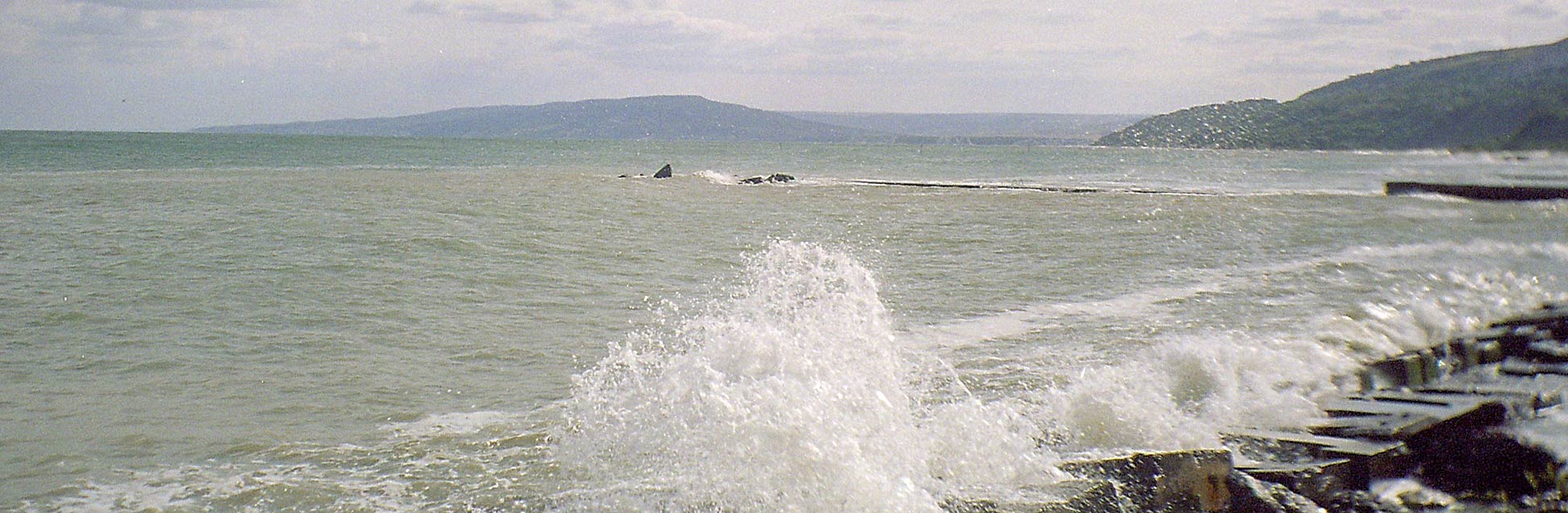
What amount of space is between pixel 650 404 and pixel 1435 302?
1000 cm

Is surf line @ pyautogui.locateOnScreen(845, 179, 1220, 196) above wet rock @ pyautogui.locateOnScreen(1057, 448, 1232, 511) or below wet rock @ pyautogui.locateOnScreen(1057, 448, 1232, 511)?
below

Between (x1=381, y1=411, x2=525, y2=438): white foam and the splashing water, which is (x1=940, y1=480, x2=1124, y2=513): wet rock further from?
(x1=381, y1=411, x2=525, y2=438): white foam

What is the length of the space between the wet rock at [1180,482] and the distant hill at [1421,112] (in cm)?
1567

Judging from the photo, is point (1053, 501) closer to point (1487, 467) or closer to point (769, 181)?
point (1487, 467)

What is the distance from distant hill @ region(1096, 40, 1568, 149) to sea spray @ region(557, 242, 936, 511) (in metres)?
15.0

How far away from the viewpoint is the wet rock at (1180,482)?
185 inches

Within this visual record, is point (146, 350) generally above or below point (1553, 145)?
below

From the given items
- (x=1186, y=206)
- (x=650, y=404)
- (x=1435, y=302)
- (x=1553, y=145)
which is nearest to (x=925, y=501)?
(x=650, y=404)

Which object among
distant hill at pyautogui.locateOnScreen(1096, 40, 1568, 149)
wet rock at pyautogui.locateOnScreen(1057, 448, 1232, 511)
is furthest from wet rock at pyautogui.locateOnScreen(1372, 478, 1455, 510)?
distant hill at pyautogui.locateOnScreen(1096, 40, 1568, 149)

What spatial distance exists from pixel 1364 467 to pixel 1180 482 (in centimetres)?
110

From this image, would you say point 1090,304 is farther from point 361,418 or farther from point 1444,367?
point 361,418

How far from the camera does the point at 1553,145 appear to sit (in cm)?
1745

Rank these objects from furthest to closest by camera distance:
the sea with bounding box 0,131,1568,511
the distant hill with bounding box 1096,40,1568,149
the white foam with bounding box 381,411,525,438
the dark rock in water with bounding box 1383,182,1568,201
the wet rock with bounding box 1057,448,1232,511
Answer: the dark rock in water with bounding box 1383,182,1568,201, the distant hill with bounding box 1096,40,1568,149, the white foam with bounding box 381,411,525,438, the sea with bounding box 0,131,1568,511, the wet rock with bounding box 1057,448,1232,511

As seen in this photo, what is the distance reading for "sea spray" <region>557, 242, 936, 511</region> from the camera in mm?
5117
